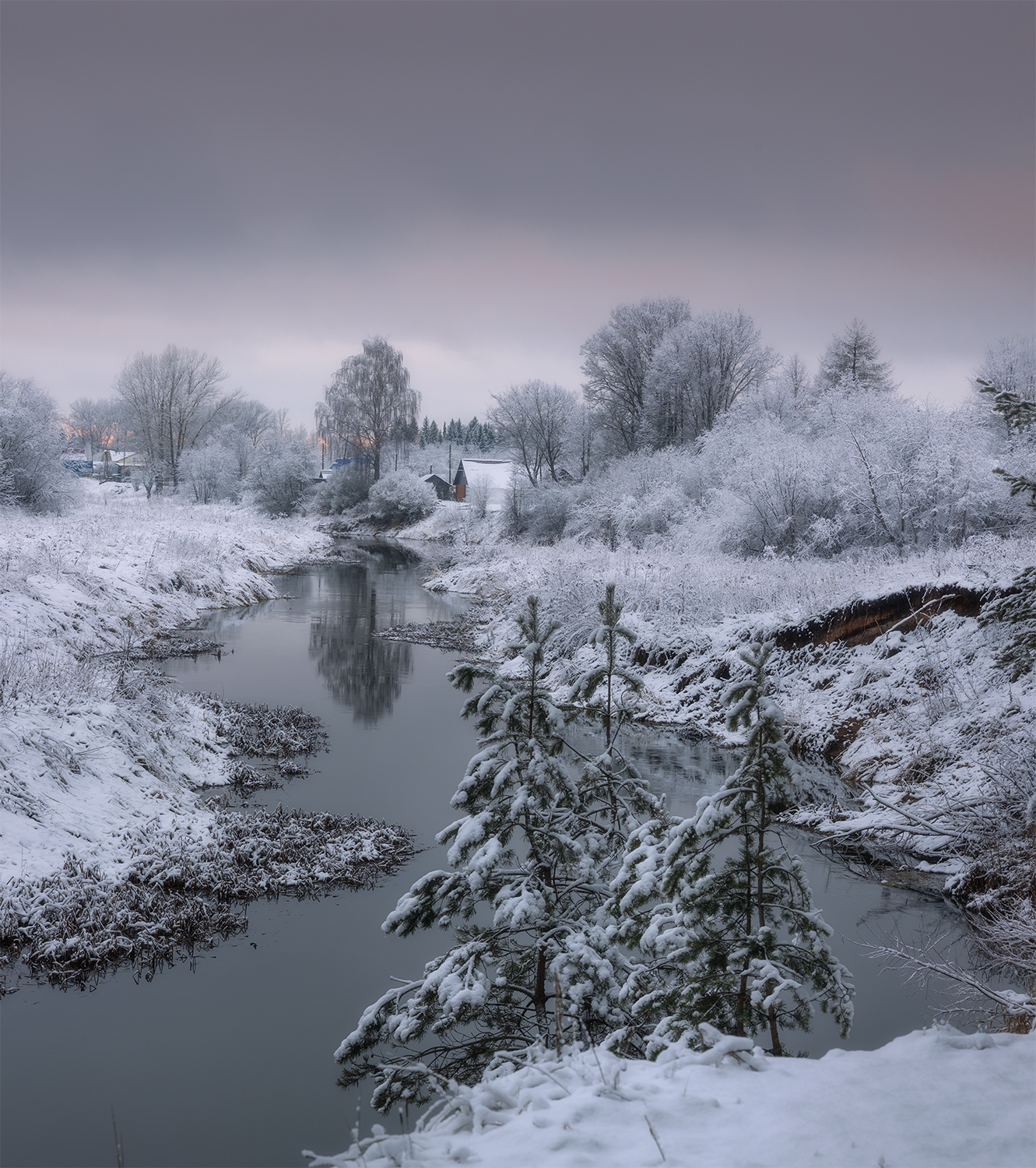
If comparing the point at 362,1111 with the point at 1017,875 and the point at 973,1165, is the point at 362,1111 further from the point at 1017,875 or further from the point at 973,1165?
the point at 1017,875

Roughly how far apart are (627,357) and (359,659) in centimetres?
2519

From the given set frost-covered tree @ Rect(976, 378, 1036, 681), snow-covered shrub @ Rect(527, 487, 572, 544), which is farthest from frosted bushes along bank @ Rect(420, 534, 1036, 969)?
snow-covered shrub @ Rect(527, 487, 572, 544)

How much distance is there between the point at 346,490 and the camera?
53562 mm

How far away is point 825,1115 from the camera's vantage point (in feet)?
9.66

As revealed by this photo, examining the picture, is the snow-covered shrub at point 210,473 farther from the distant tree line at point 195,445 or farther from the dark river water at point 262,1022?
the dark river water at point 262,1022

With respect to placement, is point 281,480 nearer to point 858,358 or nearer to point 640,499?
point 640,499

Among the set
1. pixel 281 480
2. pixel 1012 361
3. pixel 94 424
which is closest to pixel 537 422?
pixel 281 480

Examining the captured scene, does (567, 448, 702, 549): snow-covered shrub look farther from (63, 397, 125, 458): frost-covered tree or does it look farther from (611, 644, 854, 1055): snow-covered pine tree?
(63, 397, 125, 458): frost-covered tree

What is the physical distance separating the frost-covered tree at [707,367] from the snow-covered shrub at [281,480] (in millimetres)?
28149

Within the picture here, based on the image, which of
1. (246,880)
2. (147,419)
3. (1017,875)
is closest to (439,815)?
(246,880)

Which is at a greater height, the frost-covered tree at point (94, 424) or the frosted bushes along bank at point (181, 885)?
the frost-covered tree at point (94, 424)

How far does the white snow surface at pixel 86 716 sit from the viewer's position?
289 inches

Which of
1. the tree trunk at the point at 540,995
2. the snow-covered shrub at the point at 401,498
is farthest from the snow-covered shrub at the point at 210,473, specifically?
the tree trunk at the point at 540,995

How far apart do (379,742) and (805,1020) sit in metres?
9.27
